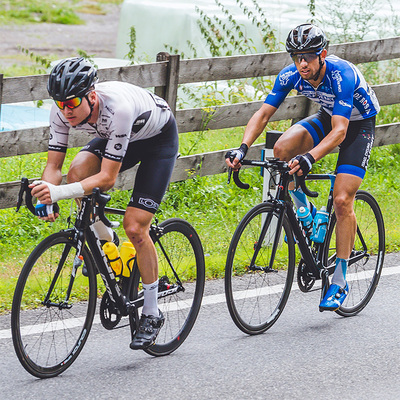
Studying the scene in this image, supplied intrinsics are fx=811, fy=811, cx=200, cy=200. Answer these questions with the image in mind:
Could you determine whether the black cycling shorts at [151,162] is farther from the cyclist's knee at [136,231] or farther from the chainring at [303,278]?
the chainring at [303,278]

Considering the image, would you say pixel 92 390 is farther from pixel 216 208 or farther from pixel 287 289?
pixel 216 208

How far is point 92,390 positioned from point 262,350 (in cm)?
128

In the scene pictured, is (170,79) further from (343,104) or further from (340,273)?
(340,273)

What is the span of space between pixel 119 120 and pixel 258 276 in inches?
80.5

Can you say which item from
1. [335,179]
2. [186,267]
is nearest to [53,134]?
[186,267]

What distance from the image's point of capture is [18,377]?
4758 mm

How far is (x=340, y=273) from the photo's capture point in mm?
5957

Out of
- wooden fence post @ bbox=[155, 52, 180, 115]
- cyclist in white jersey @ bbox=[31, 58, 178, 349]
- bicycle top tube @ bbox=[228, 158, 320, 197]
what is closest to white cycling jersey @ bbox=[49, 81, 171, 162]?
cyclist in white jersey @ bbox=[31, 58, 178, 349]

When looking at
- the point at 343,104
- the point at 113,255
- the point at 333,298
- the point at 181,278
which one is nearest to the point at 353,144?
the point at 343,104

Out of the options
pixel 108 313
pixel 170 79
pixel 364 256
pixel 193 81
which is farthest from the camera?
pixel 193 81

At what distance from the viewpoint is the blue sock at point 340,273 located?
5945 millimetres

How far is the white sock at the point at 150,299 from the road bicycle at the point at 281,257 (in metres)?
0.57

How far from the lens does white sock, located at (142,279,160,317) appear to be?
5.09 metres

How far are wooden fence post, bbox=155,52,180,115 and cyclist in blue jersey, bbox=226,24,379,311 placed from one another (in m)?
2.50
